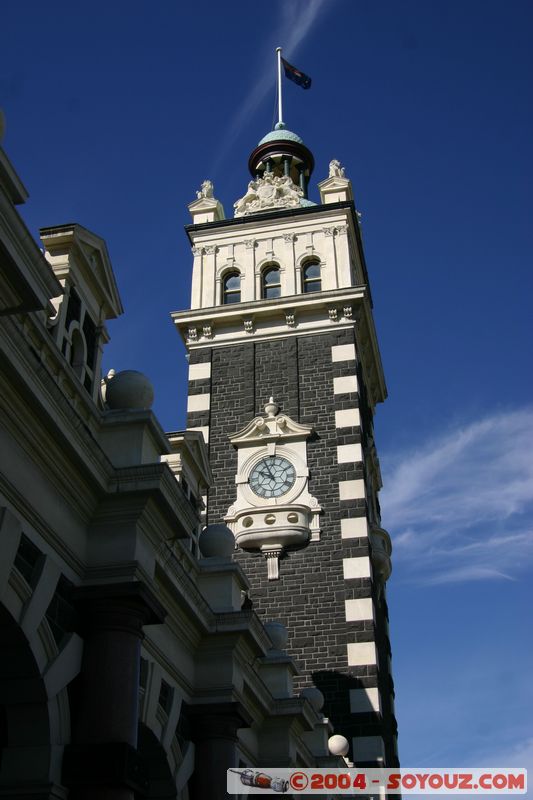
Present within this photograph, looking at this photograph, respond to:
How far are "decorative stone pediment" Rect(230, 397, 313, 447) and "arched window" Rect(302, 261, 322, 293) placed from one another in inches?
206

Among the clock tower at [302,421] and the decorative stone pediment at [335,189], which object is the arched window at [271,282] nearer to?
the clock tower at [302,421]

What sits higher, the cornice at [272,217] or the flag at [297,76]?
the flag at [297,76]

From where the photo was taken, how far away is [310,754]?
2466 centimetres

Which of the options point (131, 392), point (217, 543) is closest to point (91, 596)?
point (131, 392)

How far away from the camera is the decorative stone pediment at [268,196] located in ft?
136

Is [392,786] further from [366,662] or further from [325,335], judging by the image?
[325,335]

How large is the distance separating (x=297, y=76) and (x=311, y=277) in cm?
1745

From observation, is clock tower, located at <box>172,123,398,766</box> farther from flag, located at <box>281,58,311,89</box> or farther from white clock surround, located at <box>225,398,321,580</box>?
flag, located at <box>281,58,311,89</box>

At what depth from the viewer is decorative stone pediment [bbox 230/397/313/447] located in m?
34.3

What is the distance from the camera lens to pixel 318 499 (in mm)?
33031

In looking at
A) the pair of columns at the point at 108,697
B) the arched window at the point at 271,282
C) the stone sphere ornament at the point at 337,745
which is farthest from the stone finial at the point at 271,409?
the pair of columns at the point at 108,697

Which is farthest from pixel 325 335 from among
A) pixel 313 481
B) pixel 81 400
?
pixel 81 400

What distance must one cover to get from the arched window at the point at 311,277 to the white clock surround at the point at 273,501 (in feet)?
17.1

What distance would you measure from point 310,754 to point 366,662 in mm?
5748
